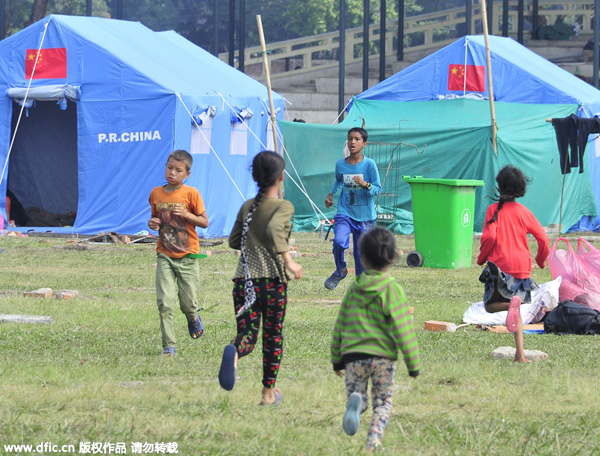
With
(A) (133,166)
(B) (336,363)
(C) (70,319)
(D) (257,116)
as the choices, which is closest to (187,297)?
(C) (70,319)

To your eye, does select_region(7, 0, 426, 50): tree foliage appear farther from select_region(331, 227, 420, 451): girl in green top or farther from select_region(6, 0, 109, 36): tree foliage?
select_region(331, 227, 420, 451): girl in green top

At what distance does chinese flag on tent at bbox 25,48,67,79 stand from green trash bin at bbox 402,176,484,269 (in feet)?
25.7

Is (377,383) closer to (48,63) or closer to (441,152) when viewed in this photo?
(48,63)

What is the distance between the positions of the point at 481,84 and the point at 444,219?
320 inches

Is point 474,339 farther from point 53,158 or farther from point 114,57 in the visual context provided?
point 53,158

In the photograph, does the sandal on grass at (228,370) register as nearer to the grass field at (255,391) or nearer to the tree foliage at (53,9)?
the grass field at (255,391)

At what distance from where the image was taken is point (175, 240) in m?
7.52

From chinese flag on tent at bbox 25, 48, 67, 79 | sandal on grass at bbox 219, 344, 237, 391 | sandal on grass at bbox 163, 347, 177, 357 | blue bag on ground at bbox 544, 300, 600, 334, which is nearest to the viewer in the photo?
sandal on grass at bbox 219, 344, 237, 391

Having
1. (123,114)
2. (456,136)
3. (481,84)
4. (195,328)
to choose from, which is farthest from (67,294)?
(481,84)

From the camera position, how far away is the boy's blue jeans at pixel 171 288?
7434mm

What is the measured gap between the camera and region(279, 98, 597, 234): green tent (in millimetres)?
19688

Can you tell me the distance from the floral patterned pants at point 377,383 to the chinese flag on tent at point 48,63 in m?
15.1

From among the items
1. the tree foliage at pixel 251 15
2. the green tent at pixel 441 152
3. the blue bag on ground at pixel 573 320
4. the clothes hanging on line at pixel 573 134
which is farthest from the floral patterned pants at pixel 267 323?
the tree foliage at pixel 251 15

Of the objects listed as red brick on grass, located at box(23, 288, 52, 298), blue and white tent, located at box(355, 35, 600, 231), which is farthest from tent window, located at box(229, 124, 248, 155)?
red brick on grass, located at box(23, 288, 52, 298)
